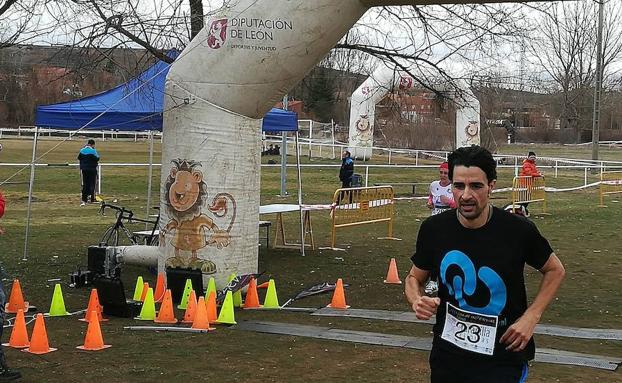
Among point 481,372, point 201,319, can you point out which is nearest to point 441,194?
point 201,319

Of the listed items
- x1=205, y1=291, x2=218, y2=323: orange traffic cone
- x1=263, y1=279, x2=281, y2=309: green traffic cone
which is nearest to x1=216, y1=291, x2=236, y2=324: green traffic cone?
x1=205, y1=291, x2=218, y2=323: orange traffic cone

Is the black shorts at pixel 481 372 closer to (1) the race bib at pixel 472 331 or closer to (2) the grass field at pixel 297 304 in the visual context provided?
(1) the race bib at pixel 472 331

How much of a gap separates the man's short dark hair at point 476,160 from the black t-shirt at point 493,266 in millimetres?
204

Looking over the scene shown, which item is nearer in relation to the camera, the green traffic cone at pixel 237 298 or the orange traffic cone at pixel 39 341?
the orange traffic cone at pixel 39 341

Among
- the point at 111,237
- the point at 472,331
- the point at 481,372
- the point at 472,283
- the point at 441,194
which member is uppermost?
the point at 441,194

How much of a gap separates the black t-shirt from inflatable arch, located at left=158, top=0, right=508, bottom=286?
693cm

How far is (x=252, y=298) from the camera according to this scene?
1091cm

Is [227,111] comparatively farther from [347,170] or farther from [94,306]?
[347,170]

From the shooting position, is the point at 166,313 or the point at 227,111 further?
the point at 227,111

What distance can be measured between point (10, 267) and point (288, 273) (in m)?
4.27

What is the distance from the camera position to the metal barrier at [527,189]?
74.2ft

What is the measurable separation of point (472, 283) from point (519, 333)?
0.32m

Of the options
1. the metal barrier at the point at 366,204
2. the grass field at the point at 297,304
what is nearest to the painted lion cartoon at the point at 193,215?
the grass field at the point at 297,304

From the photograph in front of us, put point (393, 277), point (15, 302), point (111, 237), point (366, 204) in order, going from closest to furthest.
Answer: point (15, 302)
point (393, 277)
point (111, 237)
point (366, 204)
